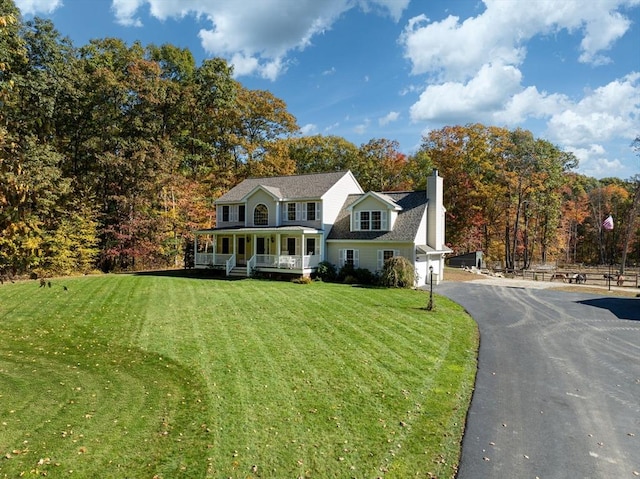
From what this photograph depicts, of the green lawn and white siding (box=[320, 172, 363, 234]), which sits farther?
white siding (box=[320, 172, 363, 234])

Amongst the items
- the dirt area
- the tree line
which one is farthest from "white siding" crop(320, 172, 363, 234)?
the tree line

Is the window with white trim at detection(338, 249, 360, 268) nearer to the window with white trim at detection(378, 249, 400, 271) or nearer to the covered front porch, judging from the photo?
the covered front porch

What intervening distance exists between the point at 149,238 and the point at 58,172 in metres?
7.77

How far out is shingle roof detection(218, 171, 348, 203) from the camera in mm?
30059

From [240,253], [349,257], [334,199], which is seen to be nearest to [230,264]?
[240,253]

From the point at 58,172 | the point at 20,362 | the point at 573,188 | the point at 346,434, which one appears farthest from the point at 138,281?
the point at 573,188

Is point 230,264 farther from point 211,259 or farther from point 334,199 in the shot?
point 334,199

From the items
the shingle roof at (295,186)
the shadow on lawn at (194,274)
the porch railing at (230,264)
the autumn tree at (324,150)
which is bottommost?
the shadow on lawn at (194,274)

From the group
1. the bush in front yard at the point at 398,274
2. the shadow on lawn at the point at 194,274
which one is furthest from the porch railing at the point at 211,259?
the bush in front yard at the point at 398,274

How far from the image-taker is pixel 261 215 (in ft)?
102

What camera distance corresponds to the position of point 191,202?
35.3 metres

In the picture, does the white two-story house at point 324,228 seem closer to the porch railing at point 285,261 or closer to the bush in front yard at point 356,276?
the porch railing at point 285,261

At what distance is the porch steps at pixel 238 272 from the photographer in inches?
1133

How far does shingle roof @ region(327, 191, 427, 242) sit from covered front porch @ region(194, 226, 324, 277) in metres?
1.81
